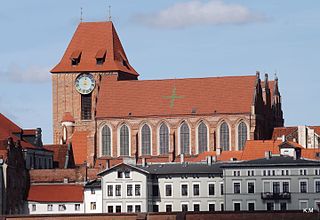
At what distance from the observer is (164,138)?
164000 mm

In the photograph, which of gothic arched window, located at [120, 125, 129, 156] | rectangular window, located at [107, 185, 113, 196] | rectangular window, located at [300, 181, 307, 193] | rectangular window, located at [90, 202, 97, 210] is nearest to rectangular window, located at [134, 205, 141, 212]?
rectangular window, located at [107, 185, 113, 196]

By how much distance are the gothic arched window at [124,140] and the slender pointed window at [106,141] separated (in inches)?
49.3

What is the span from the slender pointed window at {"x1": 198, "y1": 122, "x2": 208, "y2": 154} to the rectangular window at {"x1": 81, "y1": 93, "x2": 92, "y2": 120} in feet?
45.8

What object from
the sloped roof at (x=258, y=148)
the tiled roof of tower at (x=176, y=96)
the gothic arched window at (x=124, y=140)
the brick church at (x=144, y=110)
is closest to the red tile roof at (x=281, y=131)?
the brick church at (x=144, y=110)

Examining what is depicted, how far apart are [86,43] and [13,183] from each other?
37.1 m

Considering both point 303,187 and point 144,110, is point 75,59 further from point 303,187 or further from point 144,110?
point 303,187

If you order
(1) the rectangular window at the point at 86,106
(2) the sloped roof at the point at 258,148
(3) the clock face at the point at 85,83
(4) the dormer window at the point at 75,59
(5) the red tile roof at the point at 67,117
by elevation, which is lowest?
(2) the sloped roof at the point at 258,148

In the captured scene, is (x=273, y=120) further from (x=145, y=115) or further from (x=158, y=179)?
(x=158, y=179)

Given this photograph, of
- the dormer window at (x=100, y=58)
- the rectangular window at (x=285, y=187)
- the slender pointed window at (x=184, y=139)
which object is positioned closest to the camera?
the rectangular window at (x=285, y=187)

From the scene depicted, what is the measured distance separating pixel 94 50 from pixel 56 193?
34.2 meters

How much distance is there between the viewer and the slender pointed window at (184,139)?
16250cm

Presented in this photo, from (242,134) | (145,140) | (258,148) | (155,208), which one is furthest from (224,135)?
(155,208)

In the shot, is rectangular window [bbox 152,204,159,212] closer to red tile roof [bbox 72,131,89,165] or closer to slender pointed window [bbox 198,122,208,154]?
slender pointed window [bbox 198,122,208,154]

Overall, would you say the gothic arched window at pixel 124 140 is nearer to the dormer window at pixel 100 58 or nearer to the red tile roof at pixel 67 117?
the red tile roof at pixel 67 117
